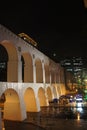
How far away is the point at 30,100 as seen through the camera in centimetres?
3709

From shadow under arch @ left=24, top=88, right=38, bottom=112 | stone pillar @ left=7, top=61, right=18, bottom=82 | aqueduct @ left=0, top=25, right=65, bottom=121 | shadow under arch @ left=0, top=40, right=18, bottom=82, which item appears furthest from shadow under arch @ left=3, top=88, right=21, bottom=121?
shadow under arch @ left=24, top=88, right=38, bottom=112

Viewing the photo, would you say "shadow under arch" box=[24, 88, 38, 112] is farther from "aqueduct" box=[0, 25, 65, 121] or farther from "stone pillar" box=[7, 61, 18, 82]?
"stone pillar" box=[7, 61, 18, 82]

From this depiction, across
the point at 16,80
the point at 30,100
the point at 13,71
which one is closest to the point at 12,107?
the point at 16,80

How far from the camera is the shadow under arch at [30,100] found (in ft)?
121

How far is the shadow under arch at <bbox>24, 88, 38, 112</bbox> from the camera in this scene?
36.8m

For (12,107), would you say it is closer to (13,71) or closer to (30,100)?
(13,71)

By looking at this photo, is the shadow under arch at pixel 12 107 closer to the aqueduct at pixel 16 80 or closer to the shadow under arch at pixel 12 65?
the aqueduct at pixel 16 80

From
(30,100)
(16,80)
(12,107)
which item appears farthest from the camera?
(30,100)

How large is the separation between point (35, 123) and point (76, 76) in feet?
249

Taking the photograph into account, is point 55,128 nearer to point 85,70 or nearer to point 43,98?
point 43,98

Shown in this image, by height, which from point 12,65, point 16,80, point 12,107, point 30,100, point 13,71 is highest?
point 12,65

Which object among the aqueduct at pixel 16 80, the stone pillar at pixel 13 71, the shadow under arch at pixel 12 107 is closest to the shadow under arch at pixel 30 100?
the aqueduct at pixel 16 80

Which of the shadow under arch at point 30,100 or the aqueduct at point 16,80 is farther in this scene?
the shadow under arch at point 30,100

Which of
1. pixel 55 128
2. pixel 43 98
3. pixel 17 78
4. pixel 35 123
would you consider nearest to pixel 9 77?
pixel 17 78
